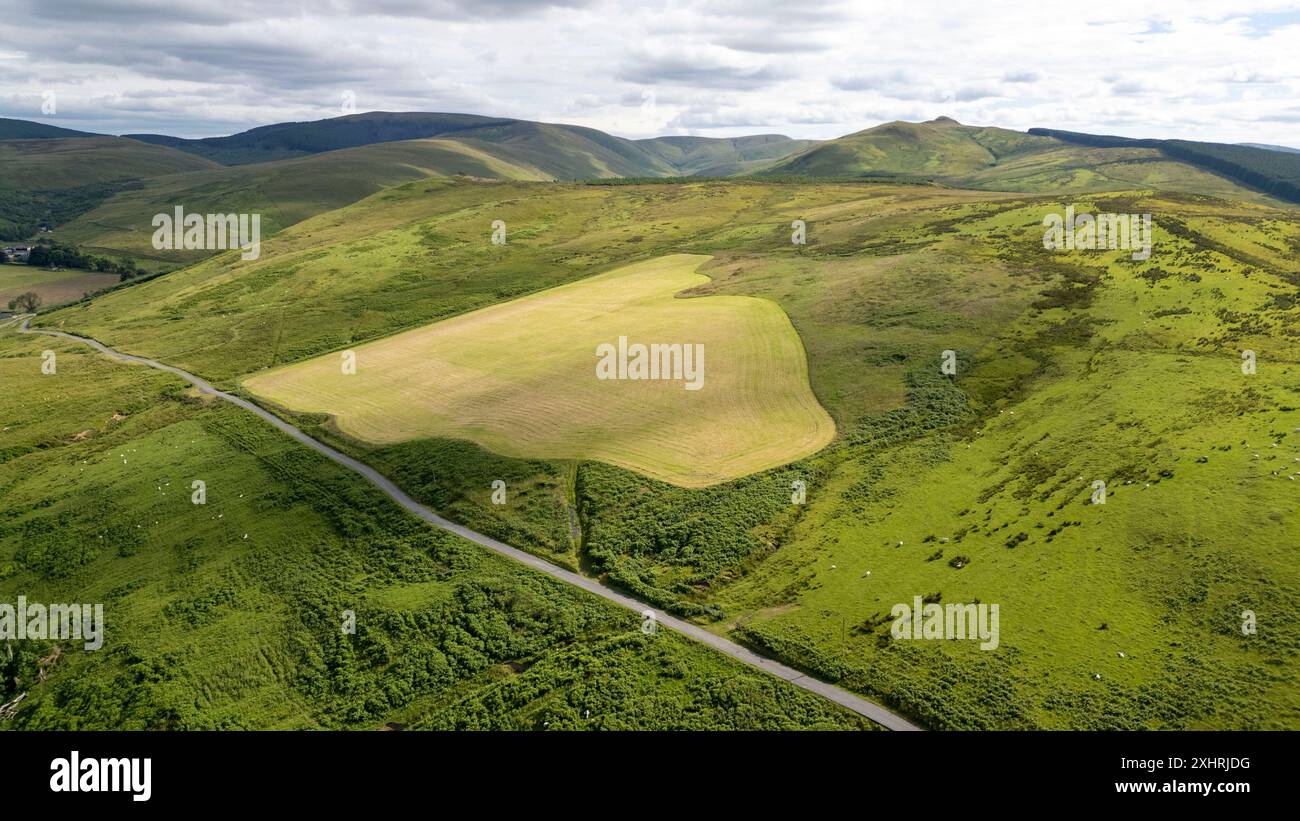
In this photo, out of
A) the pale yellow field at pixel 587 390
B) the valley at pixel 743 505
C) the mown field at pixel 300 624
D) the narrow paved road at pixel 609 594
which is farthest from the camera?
the pale yellow field at pixel 587 390

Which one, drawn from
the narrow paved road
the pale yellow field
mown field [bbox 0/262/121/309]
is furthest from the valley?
mown field [bbox 0/262/121/309]

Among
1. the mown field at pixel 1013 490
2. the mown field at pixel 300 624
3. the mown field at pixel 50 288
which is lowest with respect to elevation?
the mown field at pixel 300 624

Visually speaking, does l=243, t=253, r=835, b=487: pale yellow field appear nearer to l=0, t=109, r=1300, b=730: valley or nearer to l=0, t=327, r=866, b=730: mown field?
l=0, t=109, r=1300, b=730: valley

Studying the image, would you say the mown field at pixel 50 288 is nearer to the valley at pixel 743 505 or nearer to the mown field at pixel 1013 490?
the valley at pixel 743 505

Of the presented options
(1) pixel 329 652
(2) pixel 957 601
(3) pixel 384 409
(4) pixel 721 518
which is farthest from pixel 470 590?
(3) pixel 384 409

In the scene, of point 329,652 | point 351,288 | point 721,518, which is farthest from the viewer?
point 351,288

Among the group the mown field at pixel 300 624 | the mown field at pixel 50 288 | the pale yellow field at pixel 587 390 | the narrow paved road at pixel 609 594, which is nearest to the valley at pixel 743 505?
the mown field at pixel 300 624

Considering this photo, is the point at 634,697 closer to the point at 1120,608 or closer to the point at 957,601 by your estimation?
the point at 957,601

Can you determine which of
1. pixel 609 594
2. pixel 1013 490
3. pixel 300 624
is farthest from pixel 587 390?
pixel 1013 490
